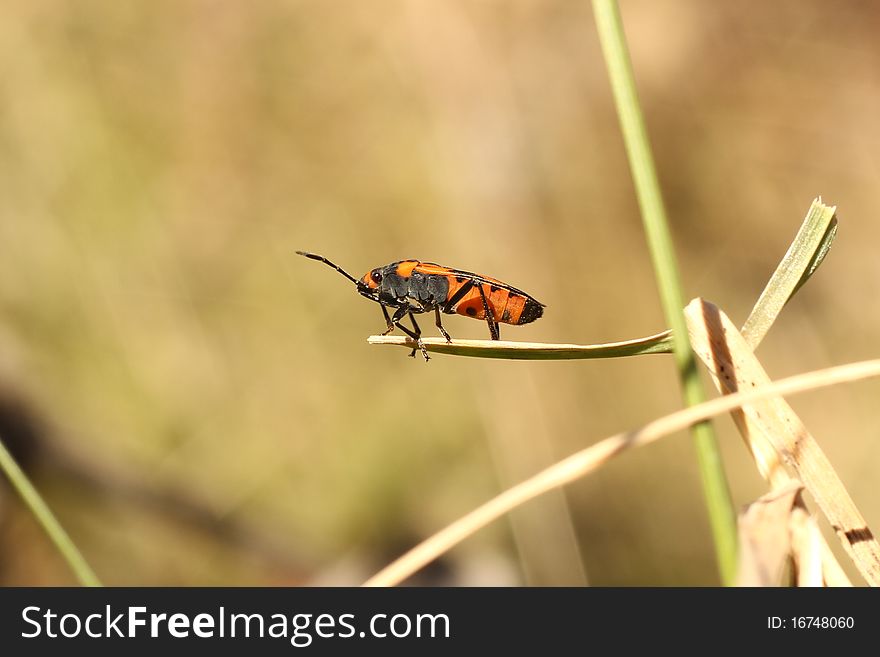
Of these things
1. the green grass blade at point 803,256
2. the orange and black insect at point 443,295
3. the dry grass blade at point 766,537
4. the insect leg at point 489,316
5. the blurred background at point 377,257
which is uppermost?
the blurred background at point 377,257

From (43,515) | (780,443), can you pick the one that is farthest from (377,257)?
(780,443)

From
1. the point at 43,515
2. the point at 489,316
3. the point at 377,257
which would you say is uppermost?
the point at 377,257

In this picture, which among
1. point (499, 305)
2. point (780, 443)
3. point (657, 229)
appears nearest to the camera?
point (657, 229)

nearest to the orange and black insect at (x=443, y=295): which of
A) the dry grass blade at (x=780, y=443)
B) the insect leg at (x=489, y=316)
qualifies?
the insect leg at (x=489, y=316)

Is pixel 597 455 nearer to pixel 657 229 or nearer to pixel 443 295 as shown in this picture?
pixel 657 229

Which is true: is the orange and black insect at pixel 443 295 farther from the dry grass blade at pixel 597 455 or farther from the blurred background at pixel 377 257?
the dry grass blade at pixel 597 455

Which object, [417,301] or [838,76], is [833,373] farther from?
[838,76]

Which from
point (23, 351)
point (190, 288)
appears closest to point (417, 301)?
point (190, 288)
